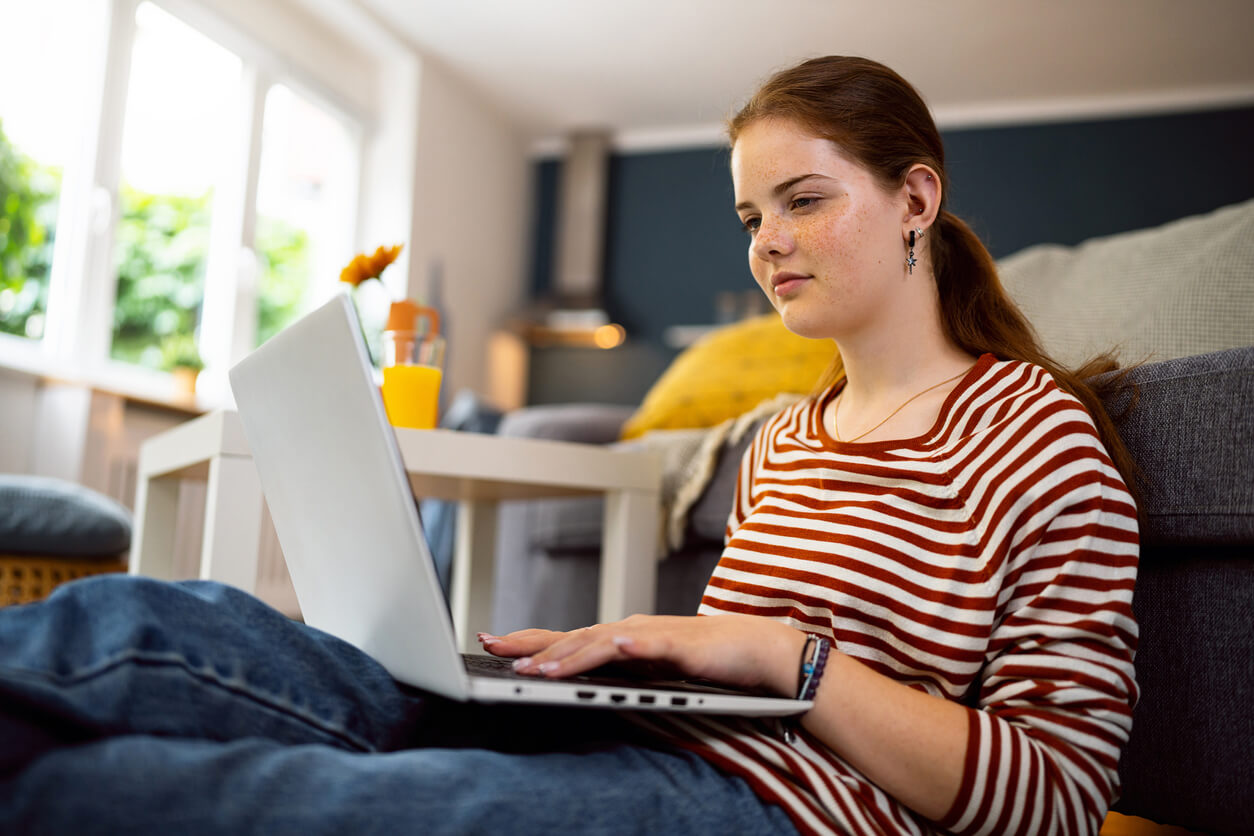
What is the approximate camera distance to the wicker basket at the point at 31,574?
203 centimetres

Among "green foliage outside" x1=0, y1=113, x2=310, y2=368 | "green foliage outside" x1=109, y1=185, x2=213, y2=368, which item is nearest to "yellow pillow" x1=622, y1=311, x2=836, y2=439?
"green foliage outside" x1=0, y1=113, x2=310, y2=368

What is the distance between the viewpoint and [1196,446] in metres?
0.89

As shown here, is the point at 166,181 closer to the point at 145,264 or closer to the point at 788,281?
the point at 145,264

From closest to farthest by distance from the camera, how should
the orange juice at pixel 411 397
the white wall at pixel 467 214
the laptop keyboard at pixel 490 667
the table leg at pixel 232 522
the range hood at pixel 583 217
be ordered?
the laptop keyboard at pixel 490 667
the table leg at pixel 232 522
the orange juice at pixel 411 397
the white wall at pixel 467 214
the range hood at pixel 583 217

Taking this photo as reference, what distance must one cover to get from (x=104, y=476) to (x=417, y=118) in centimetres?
222

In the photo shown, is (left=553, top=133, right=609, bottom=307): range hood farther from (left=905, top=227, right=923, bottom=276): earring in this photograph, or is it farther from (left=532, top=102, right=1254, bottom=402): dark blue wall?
(left=905, top=227, right=923, bottom=276): earring

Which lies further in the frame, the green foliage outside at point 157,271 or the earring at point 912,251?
the green foliage outside at point 157,271

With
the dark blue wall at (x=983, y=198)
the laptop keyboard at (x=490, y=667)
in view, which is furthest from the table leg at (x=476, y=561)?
the dark blue wall at (x=983, y=198)

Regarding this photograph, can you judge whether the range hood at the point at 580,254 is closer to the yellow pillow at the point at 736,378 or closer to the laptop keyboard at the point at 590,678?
the yellow pillow at the point at 736,378

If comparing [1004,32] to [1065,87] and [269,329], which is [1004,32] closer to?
[1065,87]

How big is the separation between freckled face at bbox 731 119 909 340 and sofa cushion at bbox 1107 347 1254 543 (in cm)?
25

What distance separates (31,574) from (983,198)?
418cm

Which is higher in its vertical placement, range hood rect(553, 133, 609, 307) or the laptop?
range hood rect(553, 133, 609, 307)

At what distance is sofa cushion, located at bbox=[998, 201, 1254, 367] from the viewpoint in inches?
51.6
